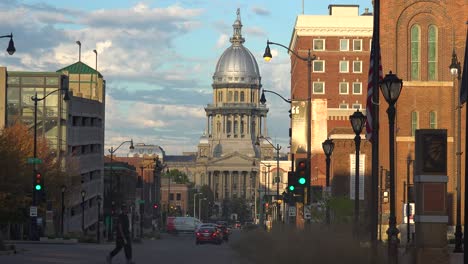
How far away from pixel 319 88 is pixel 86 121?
1028 inches

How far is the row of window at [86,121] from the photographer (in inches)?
4781

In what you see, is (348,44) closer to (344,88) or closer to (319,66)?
(319,66)

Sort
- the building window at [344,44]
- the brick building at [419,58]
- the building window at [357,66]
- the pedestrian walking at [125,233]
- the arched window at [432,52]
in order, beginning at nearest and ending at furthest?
the pedestrian walking at [125,233], the brick building at [419,58], the arched window at [432,52], the building window at [357,66], the building window at [344,44]

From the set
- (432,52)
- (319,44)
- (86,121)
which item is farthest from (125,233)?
(319,44)

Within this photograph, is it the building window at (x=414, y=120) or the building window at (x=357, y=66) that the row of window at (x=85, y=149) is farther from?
the building window at (x=414, y=120)

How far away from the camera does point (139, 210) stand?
5098 inches

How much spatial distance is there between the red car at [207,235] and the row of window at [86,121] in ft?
150

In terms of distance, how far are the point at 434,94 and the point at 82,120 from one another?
5721cm

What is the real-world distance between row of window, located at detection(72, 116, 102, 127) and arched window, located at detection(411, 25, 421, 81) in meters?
50.5

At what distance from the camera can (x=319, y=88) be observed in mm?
130875

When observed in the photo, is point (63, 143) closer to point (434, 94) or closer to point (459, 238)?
point (434, 94)

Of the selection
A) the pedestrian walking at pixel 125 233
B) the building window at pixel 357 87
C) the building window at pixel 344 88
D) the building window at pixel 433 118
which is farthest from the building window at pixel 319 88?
the pedestrian walking at pixel 125 233

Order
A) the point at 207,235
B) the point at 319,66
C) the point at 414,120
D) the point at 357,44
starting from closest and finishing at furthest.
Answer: the point at 207,235
the point at 414,120
the point at 319,66
the point at 357,44

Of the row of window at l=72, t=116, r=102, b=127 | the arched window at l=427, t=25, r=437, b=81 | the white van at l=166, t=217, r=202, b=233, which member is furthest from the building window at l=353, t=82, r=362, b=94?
the arched window at l=427, t=25, r=437, b=81
